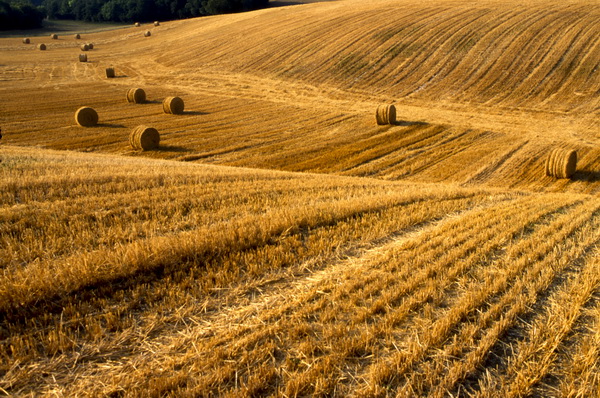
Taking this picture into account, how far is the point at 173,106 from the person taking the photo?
26.0m

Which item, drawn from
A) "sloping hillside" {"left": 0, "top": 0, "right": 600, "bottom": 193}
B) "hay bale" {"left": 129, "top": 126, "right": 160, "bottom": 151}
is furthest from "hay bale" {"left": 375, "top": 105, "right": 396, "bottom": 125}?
"hay bale" {"left": 129, "top": 126, "right": 160, "bottom": 151}

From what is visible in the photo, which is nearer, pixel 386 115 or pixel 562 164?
pixel 562 164

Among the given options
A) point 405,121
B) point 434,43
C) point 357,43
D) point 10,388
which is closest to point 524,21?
point 434,43

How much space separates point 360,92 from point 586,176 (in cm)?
1903

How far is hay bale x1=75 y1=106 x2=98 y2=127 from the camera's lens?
2267 cm

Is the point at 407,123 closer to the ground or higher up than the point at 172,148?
higher up

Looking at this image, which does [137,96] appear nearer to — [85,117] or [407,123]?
[85,117]

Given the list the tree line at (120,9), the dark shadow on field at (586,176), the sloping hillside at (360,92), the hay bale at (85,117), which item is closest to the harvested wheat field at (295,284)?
the dark shadow on field at (586,176)

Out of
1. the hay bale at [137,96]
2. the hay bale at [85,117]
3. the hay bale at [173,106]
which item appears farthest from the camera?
the hay bale at [137,96]

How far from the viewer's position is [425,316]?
4348 millimetres

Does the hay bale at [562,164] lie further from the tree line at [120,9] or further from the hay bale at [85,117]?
the tree line at [120,9]

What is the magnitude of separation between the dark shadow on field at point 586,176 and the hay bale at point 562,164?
0.24 m

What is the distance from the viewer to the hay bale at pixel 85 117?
893 inches

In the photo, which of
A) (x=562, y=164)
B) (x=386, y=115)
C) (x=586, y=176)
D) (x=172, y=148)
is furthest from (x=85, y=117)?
(x=586, y=176)
